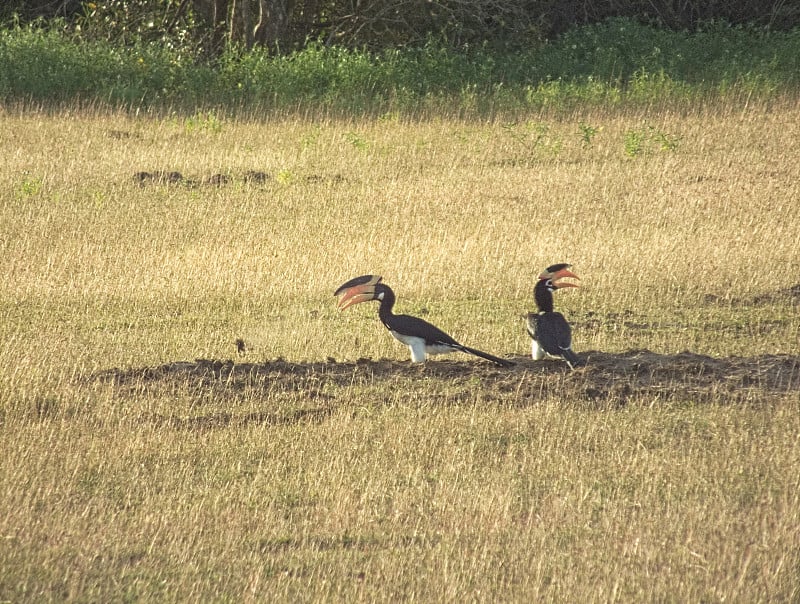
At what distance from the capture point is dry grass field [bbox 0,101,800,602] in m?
5.96

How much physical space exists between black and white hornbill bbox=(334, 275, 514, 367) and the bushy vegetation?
11867 millimetres

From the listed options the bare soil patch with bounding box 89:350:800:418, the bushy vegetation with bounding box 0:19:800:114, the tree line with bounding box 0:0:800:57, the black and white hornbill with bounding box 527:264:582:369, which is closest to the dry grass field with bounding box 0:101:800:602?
the bare soil patch with bounding box 89:350:800:418

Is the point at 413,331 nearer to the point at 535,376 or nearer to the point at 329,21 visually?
the point at 535,376

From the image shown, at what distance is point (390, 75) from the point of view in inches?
909

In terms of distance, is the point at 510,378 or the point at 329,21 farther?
the point at 329,21

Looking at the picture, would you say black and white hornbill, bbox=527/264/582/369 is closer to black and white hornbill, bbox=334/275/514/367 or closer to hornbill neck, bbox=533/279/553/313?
hornbill neck, bbox=533/279/553/313

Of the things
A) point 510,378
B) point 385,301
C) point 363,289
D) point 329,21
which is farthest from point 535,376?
point 329,21

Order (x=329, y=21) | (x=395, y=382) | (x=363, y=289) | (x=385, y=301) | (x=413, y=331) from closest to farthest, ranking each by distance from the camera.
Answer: (x=395, y=382)
(x=413, y=331)
(x=385, y=301)
(x=363, y=289)
(x=329, y=21)

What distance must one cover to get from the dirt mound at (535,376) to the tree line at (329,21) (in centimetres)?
1624

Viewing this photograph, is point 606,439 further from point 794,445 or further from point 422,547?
point 422,547

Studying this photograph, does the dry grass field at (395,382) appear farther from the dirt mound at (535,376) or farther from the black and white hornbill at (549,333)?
the black and white hornbill at (549,333)

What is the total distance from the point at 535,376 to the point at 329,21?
64.0 ft

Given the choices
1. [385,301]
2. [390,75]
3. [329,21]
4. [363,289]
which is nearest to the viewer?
[385,301]

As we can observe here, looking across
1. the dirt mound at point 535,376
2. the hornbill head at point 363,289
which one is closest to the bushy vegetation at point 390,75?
the hornbill head at point 363,289
